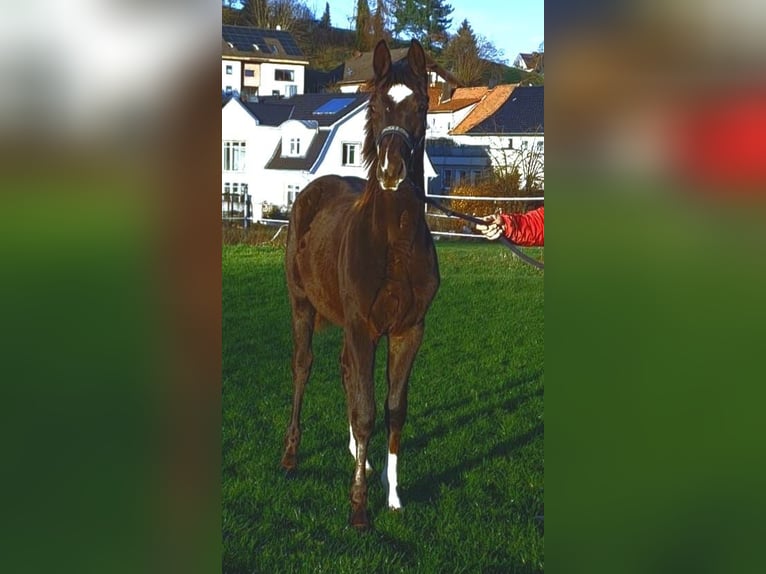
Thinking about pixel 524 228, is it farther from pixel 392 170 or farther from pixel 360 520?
pixel 360 520

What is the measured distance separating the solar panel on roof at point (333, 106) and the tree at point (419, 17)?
59.6 ft

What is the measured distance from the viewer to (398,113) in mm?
3951

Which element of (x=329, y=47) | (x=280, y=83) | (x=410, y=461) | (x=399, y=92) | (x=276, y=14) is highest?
(x=280, y=83)

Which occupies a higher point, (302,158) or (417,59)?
(302,158)

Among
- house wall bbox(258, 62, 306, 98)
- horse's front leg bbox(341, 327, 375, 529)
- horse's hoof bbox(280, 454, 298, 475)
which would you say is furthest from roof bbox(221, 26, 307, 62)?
horse's front leg bbox(341, 327, 375, 529)

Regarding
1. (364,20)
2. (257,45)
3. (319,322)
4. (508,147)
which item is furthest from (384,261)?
(508,147)

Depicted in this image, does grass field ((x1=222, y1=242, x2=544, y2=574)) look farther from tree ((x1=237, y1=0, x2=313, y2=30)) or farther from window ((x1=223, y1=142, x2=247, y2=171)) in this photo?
window ((x1=223, y1=142, x2=247, y2=171))

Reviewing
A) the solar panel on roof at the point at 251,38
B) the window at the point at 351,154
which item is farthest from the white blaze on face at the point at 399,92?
the window at the point at 351,154

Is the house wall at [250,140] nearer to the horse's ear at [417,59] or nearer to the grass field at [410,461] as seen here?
the grass field at [410,461]

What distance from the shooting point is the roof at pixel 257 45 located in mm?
15116
